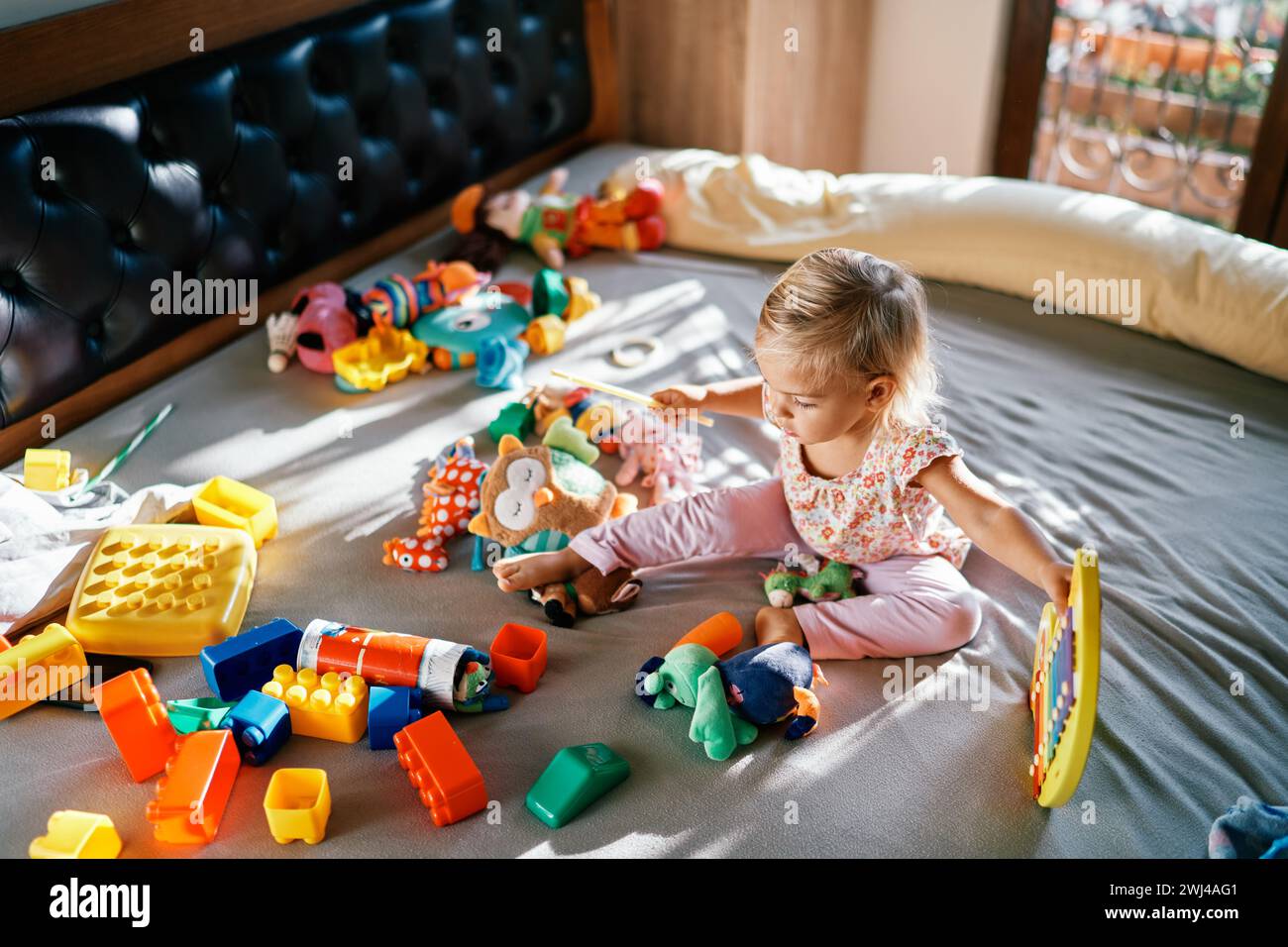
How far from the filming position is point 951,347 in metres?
1.96

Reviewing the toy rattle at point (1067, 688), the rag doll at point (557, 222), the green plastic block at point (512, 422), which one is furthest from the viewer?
the rag doll at point (557, 222)

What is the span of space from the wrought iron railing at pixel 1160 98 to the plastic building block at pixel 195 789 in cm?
257

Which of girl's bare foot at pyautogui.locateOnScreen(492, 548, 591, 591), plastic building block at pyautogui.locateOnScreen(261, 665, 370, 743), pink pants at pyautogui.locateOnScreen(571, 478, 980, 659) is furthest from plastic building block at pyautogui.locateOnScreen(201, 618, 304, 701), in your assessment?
pink pants at pyautogui.locateOnScreen(571, 478, 980, 659)

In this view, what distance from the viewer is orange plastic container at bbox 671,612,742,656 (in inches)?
52.7

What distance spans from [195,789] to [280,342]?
0.98 meters

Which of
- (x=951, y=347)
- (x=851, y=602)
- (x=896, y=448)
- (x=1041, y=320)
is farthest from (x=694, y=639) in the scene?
(x=1041, y=320)

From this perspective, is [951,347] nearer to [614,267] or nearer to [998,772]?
[614,267]

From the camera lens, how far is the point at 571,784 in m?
1.14

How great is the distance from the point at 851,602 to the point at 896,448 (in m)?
0.20

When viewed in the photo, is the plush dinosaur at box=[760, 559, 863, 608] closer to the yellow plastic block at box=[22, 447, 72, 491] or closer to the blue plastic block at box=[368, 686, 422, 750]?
the blue plastic block at box=[368, 686, 422, 750]

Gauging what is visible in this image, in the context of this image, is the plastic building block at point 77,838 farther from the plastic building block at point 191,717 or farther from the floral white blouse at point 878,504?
the floral white blouse at point 878,504

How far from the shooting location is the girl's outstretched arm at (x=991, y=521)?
48.8 inches

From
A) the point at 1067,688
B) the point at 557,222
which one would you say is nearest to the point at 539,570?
the point at 1067,688

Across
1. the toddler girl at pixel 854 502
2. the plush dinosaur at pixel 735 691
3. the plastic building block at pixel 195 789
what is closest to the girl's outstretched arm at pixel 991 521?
the toddler girl at pixel 854 502
